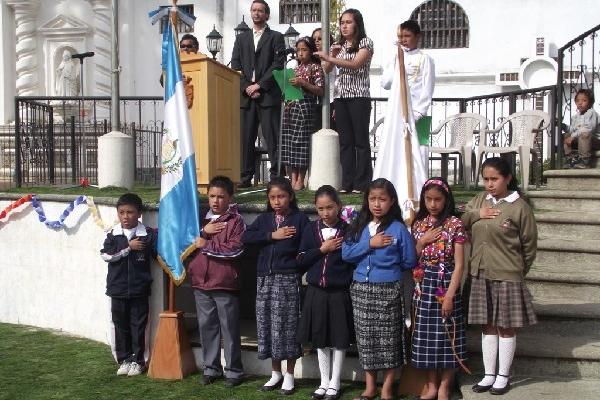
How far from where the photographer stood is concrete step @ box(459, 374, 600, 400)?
18.1ft

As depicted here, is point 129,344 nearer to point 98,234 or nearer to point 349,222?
point 98,234

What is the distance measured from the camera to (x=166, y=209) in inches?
263

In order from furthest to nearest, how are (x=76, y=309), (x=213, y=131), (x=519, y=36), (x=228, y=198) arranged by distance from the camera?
(x=519, y=36) → (x=76, y=309) → (x=213, y=131) → (x=228, y=198)

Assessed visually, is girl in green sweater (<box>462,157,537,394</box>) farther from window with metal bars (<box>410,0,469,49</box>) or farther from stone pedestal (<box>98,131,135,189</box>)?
window with metal bars (<box>410,0,469,49</box>)

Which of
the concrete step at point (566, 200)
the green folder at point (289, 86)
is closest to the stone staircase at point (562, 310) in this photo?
the concrete step at point (566, 200)

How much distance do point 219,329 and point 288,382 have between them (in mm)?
772

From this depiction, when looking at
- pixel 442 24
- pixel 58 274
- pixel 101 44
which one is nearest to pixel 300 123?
pixel 58 274

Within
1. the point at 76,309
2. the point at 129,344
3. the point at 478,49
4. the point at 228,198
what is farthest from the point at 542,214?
the point at 478,49

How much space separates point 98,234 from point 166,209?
1.29m

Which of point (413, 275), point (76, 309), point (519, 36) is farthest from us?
point (519, 36)

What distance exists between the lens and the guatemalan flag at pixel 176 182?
658 centimetres

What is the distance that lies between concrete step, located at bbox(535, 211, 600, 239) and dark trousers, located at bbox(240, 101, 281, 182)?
9.53 feet

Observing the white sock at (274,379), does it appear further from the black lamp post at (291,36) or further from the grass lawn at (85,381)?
the black lamp post at (291,36)

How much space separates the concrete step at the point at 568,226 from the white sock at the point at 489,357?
2.24 m
